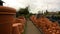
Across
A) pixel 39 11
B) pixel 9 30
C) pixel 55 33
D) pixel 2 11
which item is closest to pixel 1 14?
pixel 2 11

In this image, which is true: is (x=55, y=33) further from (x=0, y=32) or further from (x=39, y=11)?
(x=39, y=11)

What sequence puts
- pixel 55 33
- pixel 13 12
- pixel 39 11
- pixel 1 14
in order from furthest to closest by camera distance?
pixel 39 11 < pixel 55 33 < pixel 13 12 < pixel 1 14

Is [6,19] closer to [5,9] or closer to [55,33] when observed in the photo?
Result: [5,9]

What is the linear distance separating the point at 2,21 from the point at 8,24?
0.07 meters

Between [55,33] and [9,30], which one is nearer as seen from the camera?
[9,30]

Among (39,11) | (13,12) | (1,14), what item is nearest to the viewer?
(1,14)

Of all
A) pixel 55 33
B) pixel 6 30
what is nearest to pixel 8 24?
pixel 6 30

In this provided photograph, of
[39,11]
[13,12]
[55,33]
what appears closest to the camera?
[13,12]

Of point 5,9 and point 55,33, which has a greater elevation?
point 5,9

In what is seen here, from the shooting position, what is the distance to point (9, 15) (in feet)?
3.47

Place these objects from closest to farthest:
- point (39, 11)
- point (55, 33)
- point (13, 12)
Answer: point (13, 12), point (55, 33), point (39, 11)

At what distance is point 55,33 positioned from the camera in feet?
15.0

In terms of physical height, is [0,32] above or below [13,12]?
below

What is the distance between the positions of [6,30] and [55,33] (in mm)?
3647
